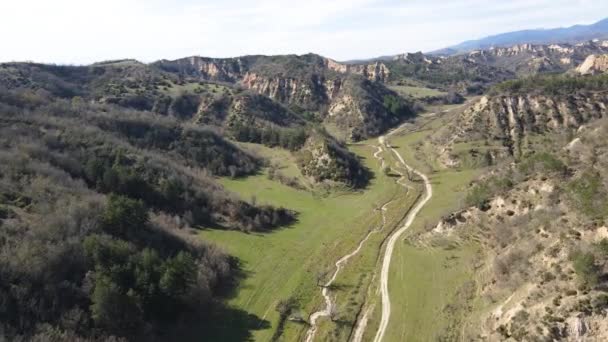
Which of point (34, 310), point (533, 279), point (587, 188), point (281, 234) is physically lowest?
point (281, 234)

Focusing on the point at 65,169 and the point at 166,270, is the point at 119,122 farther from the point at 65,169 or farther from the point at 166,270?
the point at 166,270

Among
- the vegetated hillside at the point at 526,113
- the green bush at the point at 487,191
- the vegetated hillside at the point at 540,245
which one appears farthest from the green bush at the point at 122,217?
the vegetated hillside at the point at 526,113

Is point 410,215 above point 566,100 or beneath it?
beneath

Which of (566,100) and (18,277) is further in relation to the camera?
(566,100)

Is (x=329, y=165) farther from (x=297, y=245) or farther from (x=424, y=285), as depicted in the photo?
(x=424, y=285)

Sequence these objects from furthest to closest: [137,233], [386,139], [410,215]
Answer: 1. [386,139]
2. [410,215]
3. [137,233]

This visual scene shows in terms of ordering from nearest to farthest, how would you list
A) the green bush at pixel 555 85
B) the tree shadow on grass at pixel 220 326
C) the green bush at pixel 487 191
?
1. the tree shadow on grass at pixel 220 326
2. the green bush at pixel 487 191
3. the green bush at pixel 555 85

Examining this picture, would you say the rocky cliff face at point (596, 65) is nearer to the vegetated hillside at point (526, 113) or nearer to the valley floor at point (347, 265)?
the vegetated hillside at point (526, 113)

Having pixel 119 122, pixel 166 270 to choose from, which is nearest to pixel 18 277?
pixel 166 270
